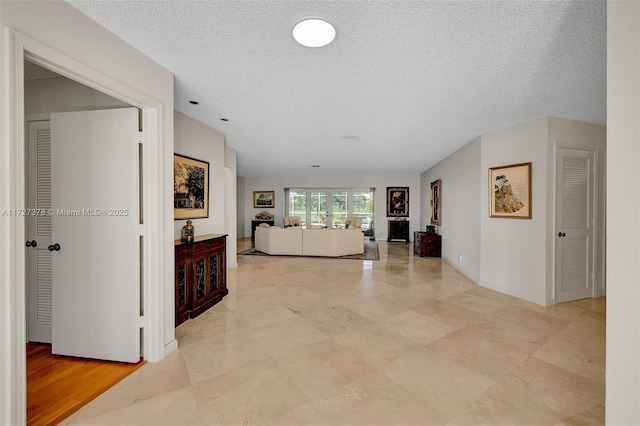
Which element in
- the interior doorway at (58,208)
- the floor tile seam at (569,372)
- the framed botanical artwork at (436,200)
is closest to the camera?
the floor tile seam at (569,372)

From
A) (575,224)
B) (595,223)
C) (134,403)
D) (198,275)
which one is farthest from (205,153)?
(595,223)

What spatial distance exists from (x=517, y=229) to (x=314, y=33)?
3817mm

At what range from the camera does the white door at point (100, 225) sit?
220cm

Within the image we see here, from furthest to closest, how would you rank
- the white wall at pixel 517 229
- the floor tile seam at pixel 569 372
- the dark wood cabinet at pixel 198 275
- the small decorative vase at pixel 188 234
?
the white wall at pixel 517 229
the small decorative vase at pixel 188 234
the dark wood cabinet at pixel 198 275
the floor tile seam at pixel 569 372

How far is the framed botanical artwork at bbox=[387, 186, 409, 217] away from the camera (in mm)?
10109

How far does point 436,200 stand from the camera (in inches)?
286

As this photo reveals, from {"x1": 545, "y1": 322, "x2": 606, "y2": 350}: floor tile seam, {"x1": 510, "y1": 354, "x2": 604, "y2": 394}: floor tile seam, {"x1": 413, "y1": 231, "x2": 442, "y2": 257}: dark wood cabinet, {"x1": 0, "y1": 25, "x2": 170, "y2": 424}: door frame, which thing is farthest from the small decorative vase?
{"x1": 413, "y1": 231, "x2": 442, "y2": 257}: dark wood cabinet

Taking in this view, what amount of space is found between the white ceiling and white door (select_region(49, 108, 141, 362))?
77 centimetres

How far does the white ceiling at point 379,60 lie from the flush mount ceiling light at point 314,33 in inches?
2.3

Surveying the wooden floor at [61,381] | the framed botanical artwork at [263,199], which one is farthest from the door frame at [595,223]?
the framed botanical artwork at [263,199]

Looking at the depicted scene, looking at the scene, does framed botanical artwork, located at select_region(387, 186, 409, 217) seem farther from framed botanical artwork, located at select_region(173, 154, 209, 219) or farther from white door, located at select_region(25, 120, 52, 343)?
white door, located at select_region(25, 120, 52, 343)

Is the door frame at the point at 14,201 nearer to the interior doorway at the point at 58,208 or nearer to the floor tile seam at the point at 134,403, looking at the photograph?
the floor tile seam at the point at 134,403
